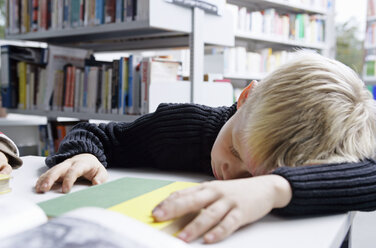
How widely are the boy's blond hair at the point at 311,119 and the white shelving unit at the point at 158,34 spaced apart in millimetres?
1159

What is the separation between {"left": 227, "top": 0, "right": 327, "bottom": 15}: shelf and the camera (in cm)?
385

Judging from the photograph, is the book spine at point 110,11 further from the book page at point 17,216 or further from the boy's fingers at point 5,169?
the book page at point 17,216

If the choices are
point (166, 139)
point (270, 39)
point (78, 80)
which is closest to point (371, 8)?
point (270, 39)

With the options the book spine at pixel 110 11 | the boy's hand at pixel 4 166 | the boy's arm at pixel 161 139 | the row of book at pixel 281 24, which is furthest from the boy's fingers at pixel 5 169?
the row of book at pixel 281 24

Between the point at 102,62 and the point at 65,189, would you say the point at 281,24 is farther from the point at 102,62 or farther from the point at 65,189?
the point at 65,189

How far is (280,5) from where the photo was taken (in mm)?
3961

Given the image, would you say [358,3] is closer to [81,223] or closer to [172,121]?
[172,121]

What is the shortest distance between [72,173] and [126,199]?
15cm

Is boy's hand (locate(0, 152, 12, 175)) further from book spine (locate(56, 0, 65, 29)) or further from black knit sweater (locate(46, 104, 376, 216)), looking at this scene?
book spine (locate(56, 0, 65, 29))

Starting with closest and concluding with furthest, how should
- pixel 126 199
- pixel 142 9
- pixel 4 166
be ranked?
pixel 126 199
pixel 4 166
pixel 142 9

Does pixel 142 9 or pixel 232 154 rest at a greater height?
pixel 142 9

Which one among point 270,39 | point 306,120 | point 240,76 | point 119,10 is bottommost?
point 306,120

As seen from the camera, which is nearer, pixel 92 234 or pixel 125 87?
pixel 92 234

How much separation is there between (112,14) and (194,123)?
1.24 meters
